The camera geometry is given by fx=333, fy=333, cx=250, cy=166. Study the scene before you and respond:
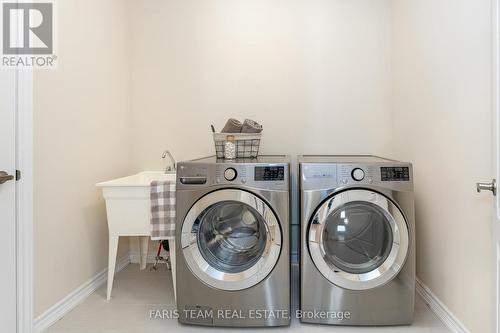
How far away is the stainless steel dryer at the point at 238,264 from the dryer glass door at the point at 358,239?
201 mm

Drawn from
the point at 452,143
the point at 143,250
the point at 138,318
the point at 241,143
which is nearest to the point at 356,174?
the point at 452,143

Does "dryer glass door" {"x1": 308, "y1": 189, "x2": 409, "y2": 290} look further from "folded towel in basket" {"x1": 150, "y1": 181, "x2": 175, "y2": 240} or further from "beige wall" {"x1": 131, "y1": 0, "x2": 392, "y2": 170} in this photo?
"beige wall" {"x1": 131, "y1": 0, "x2": 392, "y2": 170}

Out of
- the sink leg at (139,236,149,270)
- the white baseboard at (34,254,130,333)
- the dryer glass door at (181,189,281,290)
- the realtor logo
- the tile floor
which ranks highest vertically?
the realtor logo

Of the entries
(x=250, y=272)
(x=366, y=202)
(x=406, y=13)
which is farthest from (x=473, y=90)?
(x=250, y=272)

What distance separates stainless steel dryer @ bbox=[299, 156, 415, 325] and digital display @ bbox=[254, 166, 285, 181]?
0.12 meters

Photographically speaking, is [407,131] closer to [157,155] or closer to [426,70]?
[426,70]

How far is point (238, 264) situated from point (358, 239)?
27.5 inches

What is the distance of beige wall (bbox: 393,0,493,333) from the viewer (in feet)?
5.10

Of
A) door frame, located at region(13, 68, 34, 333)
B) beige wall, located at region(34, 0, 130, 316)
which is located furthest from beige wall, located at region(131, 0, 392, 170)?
door frame, located at region(13, 68, 34, 333)

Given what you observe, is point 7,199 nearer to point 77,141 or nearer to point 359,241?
point 77,141

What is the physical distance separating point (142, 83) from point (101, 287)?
169cm

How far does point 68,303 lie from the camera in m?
2.06

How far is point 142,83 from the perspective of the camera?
9.60 feet

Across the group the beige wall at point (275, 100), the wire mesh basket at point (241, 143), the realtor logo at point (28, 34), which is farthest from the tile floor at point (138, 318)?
the realtor logo at point (28, 34)
